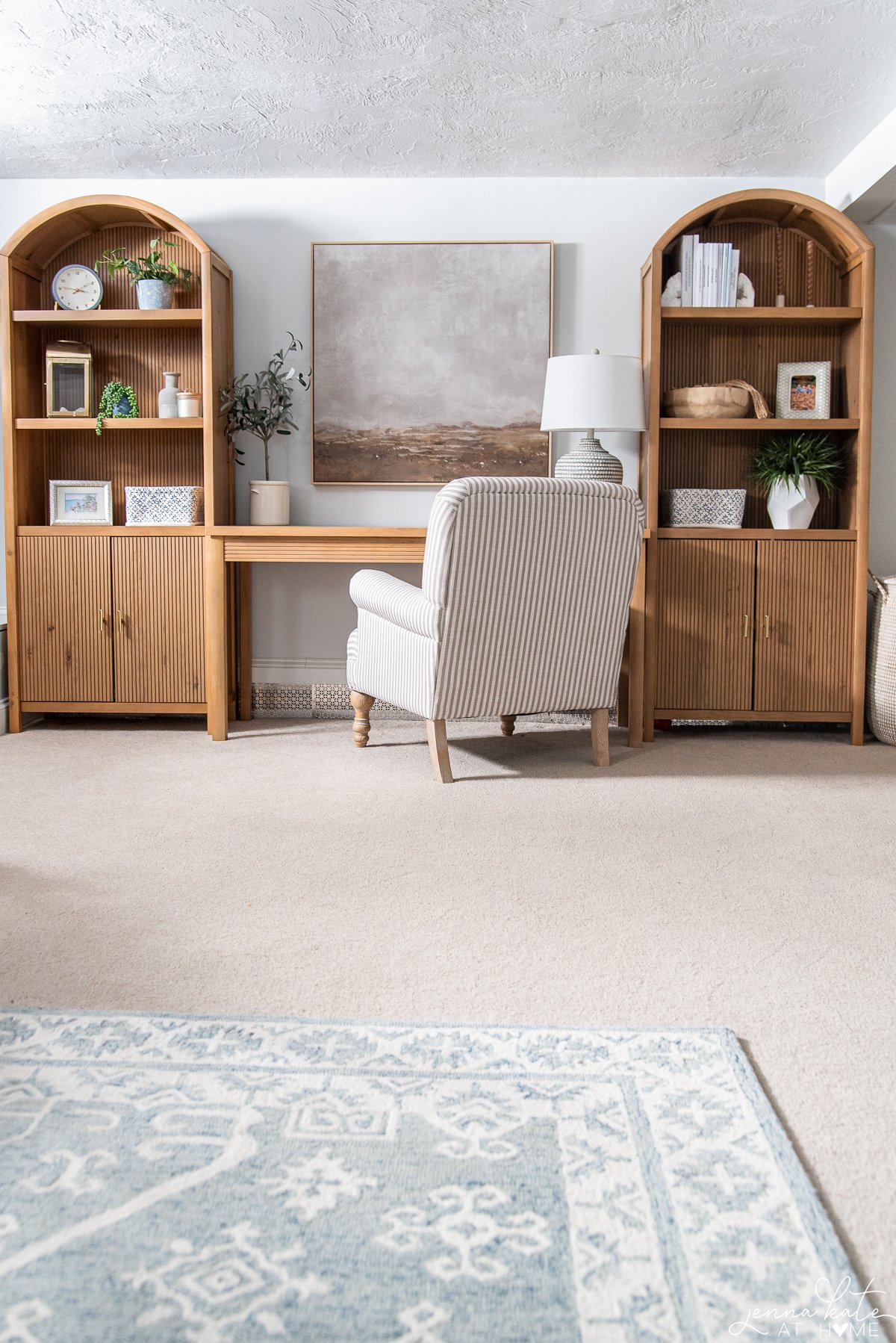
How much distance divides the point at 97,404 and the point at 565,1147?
12.8 ft

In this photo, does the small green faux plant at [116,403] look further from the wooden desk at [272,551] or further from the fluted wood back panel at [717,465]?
the fluted wood back panel at [717,465]

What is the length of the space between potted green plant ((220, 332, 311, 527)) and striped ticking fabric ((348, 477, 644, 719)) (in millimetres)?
984

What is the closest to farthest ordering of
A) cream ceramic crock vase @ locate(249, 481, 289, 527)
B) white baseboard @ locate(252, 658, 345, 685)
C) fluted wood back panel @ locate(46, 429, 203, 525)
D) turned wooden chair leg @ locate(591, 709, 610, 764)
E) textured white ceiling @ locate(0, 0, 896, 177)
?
textured white ceiling @ locate(0, 0, 896, 177) → turned wooden chair leg @ locate(591, 709, 610, 764) → cream ceramic crock vase @ locate(249, 481, 289, 527) → fluted wood back panel @ locate(46, 429, 203, 525) → white baseboard @ locate(252, 658, 345, 685)

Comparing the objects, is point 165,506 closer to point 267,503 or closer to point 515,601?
point 267,503

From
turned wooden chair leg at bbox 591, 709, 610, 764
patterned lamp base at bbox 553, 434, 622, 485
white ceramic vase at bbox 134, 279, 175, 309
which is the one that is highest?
white ceramic vase at bbox 134, 279, 175, 309

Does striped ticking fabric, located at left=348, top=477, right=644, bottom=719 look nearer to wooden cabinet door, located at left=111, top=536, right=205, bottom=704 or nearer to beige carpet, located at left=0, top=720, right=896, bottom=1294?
beige carpet, located at left=0, top=720, right=896, bottom=1294

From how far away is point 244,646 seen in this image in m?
4.57

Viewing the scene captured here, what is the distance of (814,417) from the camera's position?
13.5ft

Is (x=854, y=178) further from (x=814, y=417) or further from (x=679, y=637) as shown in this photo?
(x=679, y=637)

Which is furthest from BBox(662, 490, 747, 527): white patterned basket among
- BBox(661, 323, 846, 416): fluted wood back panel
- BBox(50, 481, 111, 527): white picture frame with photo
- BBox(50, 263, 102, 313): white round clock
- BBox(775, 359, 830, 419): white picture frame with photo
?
BBox(50, 263, 102, 313): white round clock

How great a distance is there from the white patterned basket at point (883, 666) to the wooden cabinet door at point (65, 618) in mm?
2897

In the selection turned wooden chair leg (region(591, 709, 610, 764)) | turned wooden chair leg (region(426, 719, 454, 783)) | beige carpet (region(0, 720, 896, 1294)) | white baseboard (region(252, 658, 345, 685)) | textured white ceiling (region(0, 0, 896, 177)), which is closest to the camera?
beige carpet (region(0, 720, 896, 1294))

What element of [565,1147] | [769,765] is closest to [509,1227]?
[565,1147]

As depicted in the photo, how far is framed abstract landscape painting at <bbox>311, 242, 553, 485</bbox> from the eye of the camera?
4406 mm
